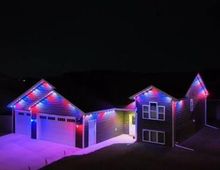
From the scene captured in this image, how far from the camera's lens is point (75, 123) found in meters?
20.5

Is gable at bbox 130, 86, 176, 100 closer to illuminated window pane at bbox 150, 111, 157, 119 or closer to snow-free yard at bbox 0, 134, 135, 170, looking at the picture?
illuminated window pane at bbox 150, 111, 157, 119

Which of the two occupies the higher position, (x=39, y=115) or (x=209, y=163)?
(x=39, y=115)

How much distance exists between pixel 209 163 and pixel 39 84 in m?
15.2

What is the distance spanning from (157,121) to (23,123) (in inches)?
495

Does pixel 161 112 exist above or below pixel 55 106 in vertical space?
below

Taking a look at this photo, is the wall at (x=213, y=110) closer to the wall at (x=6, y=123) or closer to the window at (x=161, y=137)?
the window at (x=161, y=137)

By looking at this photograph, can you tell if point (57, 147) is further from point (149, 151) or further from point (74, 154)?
point (149, 151)

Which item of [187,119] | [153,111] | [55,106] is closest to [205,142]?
[187,119]

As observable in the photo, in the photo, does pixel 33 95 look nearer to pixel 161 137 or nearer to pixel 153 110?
pixel 153 110

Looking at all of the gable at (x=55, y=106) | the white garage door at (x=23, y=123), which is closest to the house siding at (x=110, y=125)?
the gable at (x=55, y=106)

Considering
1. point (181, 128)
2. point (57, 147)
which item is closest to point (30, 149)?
point (57, 147)

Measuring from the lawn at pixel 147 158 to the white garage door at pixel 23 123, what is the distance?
8614 mm

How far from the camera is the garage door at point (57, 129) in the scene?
20.8m

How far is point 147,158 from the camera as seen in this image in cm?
1661
